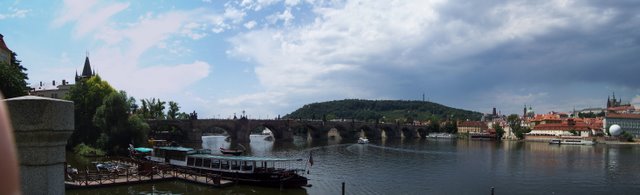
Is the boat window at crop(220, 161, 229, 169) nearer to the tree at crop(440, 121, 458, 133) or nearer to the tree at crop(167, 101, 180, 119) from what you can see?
the tree at crop(167, 101, 180, 119)

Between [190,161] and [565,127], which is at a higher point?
[565,127]

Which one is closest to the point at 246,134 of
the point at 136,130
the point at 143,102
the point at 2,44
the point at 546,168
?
the point at 143,102

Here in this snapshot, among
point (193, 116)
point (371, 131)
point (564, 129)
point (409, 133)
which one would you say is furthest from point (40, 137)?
point (409, 133)

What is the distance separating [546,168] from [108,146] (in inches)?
2067

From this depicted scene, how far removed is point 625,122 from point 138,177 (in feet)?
552

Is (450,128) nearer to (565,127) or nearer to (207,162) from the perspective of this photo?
(565,127)

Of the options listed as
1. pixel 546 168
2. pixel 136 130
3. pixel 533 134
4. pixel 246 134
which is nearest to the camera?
pixel 546 168

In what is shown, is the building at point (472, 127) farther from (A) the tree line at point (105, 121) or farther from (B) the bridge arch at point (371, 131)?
(A) the tree line at point (105, 121)

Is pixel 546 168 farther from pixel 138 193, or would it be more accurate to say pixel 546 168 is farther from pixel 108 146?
pixel 108 146

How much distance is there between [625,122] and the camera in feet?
535

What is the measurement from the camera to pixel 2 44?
59.9 metres

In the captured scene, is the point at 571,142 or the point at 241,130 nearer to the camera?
the point at 241,130

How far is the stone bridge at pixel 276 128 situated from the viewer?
347 feet

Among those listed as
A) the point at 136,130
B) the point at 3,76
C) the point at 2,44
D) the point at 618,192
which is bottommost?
the point at 618,192
